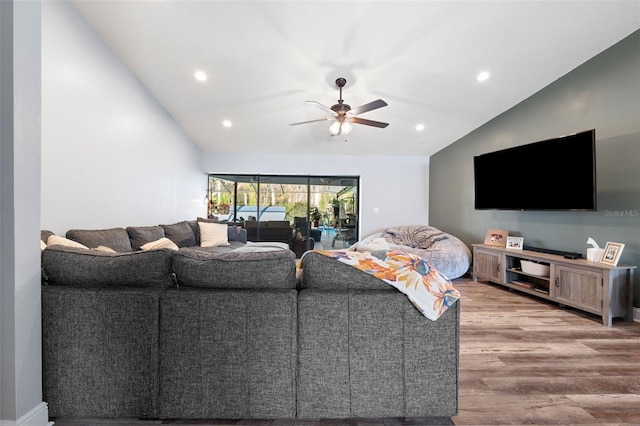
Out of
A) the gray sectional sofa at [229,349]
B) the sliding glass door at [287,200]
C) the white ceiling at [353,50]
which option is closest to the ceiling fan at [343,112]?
the white ceiling at [353,50]

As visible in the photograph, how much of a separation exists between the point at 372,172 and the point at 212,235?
3.73 meters

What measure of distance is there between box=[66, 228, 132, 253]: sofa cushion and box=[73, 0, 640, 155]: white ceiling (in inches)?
83.1

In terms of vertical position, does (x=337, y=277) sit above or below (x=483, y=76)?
below

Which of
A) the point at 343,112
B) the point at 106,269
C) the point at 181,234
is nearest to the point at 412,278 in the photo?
the point at 106,269

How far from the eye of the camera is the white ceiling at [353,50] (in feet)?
8.75

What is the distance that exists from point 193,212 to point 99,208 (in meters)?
2.70

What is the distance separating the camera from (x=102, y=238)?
2.74 metres

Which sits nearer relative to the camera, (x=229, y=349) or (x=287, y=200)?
(x=229, y=349)

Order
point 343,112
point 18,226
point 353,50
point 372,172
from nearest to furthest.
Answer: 1. point 18,226
2. point 353,50
3. point 343,112
4. point 372,172

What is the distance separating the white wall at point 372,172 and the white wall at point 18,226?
4989 mm

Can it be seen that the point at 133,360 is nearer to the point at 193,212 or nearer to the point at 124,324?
the point at 124,324

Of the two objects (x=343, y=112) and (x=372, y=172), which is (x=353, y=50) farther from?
(x=372, y=172)

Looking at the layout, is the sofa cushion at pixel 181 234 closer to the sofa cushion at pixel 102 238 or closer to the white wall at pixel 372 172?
the sofa cushion at pixel 102 238

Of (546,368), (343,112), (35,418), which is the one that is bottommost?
(546,368)
